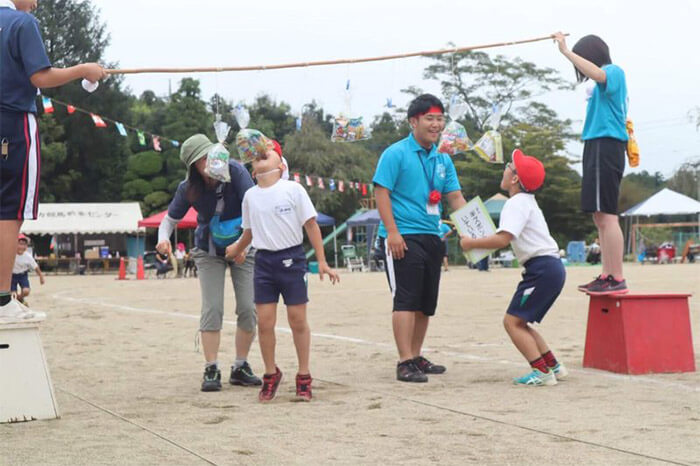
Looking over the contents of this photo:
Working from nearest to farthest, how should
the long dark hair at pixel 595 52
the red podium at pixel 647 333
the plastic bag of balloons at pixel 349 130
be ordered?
the red podium at pixel 647 333 → the long dark hair at pixel 595 52 → the plastic bag of balloons at pixel 349 130

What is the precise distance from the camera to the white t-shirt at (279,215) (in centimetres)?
598

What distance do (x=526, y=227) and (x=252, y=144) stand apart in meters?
1.91

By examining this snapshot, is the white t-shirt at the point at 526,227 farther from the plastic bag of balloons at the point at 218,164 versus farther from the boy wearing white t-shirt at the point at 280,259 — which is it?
the plastic bag of balloons at the point at 218,164

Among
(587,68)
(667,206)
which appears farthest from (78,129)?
(587,68)

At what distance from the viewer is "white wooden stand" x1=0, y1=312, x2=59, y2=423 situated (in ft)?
17.1

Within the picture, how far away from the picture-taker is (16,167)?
17.0 ft

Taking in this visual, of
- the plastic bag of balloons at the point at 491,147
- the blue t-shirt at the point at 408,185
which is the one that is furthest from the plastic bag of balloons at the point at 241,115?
the plastic bag of balloons at the point at 491,147

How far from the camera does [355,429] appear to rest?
4.84 metres

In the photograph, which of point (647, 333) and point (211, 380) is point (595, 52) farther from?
point (211, 380)

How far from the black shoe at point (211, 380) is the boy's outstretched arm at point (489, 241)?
185 cm

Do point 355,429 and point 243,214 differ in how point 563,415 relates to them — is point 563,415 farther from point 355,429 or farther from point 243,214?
point 243,214

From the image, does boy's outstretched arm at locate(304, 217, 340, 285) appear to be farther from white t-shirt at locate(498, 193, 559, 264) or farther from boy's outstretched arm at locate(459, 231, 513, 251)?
white t-shirt at locate(498, 193, 559, 264)

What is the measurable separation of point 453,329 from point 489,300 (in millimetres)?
5102

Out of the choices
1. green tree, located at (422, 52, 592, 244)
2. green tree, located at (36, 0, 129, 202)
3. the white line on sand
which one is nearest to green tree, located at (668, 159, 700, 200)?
green tree, located at (422, 52, 592, 244)
